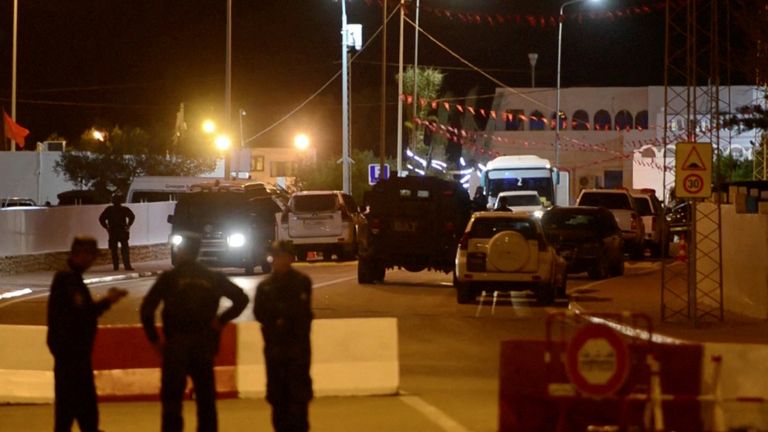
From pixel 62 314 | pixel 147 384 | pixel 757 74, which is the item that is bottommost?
pixel 147 384

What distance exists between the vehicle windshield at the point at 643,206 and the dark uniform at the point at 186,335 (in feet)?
102

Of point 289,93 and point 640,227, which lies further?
point 289,93

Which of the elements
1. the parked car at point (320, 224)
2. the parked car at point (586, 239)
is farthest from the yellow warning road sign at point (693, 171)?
the parked car at point (320, 224)

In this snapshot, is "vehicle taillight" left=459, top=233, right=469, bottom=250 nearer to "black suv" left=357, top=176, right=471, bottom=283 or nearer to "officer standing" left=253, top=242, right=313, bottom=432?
"black suv" left=357, top=176, right=471, bottom=283

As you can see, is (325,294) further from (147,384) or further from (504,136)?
(504,136)

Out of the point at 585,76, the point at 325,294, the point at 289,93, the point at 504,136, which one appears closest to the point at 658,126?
the point at 504,136

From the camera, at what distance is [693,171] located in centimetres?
1981

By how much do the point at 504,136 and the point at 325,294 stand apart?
5451cm

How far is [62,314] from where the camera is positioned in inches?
385

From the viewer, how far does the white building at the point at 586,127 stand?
249 feet

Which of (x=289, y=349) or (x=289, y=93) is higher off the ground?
(x=289, y=93)

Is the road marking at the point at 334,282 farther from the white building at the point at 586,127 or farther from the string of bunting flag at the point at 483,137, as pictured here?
the white building at the point at 586,127

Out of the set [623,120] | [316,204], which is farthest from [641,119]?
[316,204]

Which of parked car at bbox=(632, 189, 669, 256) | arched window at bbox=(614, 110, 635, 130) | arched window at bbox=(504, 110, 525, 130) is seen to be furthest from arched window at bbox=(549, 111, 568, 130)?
parked car at bbox=(632, 189, 669, 256)
